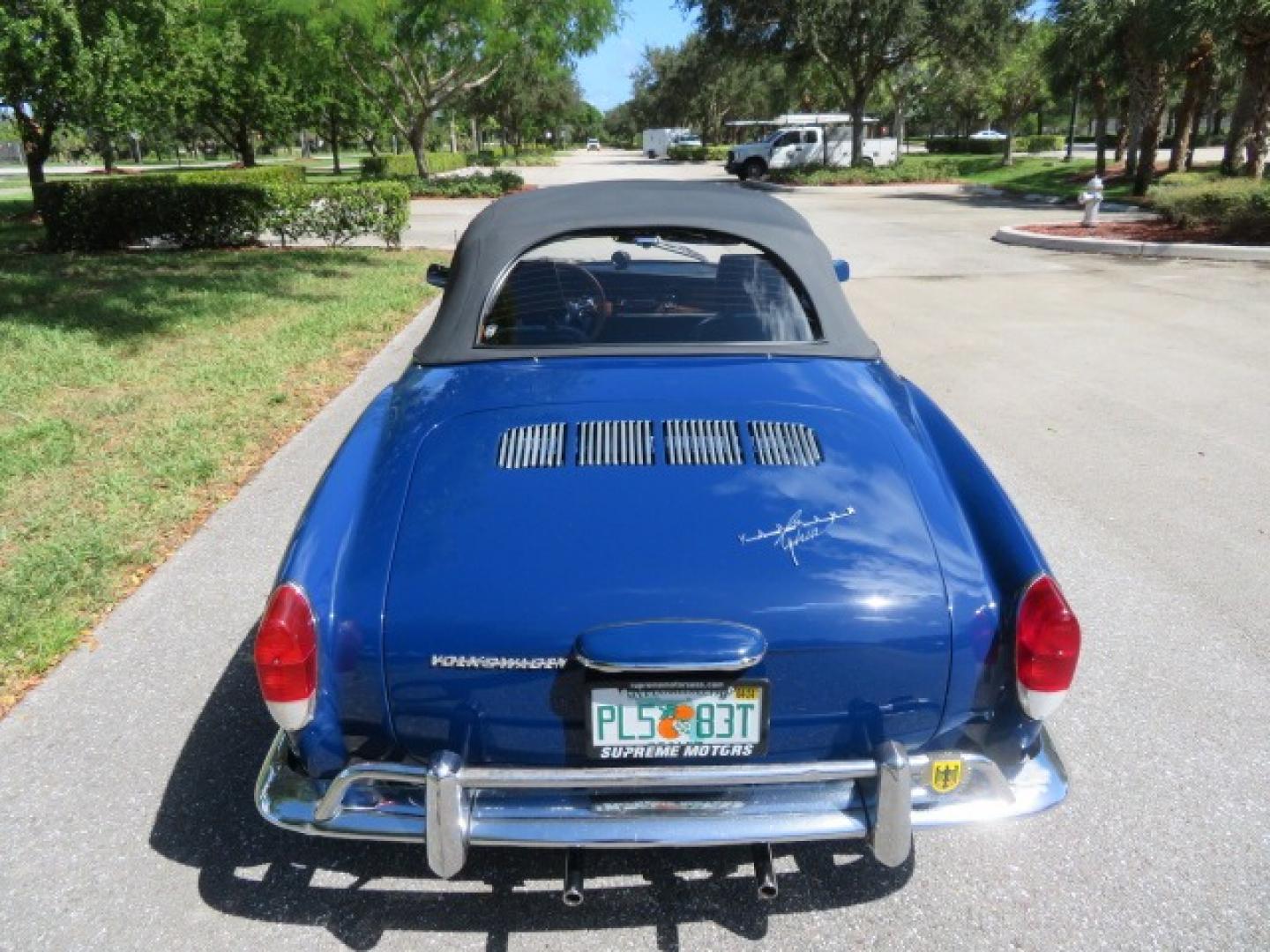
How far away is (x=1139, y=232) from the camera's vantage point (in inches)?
632

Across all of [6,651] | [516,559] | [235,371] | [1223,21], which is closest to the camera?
[516,559]

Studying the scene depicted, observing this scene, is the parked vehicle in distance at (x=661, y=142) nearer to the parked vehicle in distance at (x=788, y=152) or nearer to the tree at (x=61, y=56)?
the parked vehicle in distance at (x=788, y=152)

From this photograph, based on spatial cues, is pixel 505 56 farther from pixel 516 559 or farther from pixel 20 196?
pixel 516 559

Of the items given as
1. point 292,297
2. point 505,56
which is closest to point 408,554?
point 292,297

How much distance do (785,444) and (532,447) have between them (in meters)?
0.69

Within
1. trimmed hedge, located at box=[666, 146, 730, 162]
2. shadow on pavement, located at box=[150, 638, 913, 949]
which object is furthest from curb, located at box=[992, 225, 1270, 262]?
trimmed hedge, located at box=[666, 146, 730, 162]

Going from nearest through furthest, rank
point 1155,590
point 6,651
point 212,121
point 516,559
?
point 516,559 → point 6,651 → point 1155,590 → point 212,121

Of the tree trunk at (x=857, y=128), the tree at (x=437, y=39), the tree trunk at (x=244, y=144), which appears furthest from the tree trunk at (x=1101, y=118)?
the tree trunk at (x=244, y=144)

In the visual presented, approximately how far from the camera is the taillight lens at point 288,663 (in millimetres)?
1910

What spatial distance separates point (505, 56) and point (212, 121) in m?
17.2

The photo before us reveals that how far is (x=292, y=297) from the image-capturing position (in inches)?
414

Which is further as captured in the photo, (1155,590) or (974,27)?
(974,27)

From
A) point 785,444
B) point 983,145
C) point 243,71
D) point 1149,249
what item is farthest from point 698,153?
point 785,444

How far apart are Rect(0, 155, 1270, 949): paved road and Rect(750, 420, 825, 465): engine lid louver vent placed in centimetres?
109
